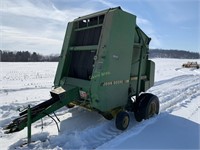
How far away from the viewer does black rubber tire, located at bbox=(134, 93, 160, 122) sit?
4832 mm

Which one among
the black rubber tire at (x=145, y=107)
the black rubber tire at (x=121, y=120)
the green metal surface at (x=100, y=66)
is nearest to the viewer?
the green metal surface at (x=100, y=66)

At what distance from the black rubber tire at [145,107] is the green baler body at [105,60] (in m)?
0.29

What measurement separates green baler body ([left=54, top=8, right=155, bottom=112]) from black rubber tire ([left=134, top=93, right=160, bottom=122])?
0.95ft

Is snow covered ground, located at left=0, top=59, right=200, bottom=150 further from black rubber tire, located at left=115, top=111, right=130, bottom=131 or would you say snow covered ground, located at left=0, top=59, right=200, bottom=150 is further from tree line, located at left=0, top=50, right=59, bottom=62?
tree line, located at left=0, top=50, right=59, bottom=62

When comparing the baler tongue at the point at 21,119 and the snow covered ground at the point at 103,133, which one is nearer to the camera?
the baler tongue at the point at 21,119

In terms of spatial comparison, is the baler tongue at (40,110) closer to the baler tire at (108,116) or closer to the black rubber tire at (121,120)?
the baler tire at (108,116)

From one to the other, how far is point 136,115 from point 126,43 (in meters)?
1.77

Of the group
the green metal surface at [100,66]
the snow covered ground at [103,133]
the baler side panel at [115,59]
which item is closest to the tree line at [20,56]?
the snow covered ground at [103,133]

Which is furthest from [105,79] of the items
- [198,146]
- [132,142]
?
[198,146]

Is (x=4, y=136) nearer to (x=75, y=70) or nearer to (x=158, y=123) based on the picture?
(x=75, y=70)

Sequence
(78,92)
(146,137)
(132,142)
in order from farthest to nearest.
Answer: (78,92), (146,137), (132,142)

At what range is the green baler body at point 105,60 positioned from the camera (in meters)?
4.12

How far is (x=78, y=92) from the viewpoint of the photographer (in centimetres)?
444

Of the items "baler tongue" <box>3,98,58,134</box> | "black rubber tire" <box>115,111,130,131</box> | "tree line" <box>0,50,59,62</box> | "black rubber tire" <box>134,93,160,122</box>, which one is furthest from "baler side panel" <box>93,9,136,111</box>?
"tree line" <box>0,50,59,62</box>
